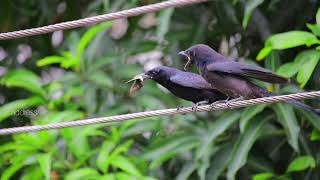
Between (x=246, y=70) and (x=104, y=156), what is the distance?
111 centimetres

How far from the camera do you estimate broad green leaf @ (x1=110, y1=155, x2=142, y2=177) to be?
428 centimetres

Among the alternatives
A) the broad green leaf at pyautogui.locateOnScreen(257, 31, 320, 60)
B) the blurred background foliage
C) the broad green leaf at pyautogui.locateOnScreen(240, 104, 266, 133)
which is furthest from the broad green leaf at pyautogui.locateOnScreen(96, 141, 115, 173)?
the broad green leaf at pyautogui.locateOnScreen(257, 31, 320, 60)

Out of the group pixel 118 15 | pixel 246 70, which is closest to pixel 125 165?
pixel 246 70

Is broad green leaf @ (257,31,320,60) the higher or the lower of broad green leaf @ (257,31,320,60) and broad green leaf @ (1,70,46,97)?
the higher

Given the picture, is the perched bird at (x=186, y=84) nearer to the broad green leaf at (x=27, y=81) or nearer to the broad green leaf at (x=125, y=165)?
the broad green leaf at (x=125, y=165)

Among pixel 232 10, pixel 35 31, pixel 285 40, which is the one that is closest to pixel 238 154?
pixel 285 40

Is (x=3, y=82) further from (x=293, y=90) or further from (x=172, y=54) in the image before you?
(x=293, y=90)

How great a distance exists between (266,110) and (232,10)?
2.34 feet

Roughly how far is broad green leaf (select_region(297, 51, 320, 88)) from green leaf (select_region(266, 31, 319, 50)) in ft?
0.25

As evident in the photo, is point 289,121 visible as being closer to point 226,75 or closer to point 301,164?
point 301,164

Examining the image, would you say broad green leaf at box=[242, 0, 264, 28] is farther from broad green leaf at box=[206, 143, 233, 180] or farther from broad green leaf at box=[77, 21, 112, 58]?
broad green leaf at box=[77, 21, 112, 58]

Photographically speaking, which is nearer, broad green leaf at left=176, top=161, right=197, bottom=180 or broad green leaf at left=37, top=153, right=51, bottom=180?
broad green leaf at left=37, top=153, right=51, bottom=180

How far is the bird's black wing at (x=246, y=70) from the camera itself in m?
3.48

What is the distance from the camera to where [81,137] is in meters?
4.49
